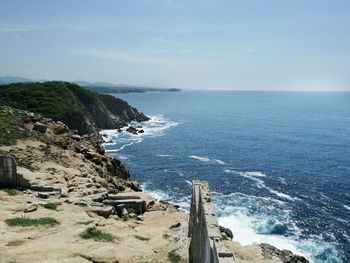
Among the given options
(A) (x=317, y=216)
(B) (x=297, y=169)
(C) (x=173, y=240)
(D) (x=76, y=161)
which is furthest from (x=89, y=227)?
(B) (x=297, y=169)

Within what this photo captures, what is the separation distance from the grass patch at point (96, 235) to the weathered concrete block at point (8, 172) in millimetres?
11787

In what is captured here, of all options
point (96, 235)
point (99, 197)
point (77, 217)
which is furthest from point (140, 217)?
point (96, 235)

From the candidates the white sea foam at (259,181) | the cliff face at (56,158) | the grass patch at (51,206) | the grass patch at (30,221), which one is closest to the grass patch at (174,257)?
the grass patch at (30,221)

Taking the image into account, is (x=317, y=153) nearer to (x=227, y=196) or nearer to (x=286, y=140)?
(x=286, y=140)

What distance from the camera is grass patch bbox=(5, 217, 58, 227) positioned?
2384 centimetres

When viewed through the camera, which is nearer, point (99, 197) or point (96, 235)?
point (96, 235)

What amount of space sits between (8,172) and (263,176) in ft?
158

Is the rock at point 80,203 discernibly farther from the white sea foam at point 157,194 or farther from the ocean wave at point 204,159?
the ocean wave at point 204,159

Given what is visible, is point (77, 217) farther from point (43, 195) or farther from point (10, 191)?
point (10, 191)

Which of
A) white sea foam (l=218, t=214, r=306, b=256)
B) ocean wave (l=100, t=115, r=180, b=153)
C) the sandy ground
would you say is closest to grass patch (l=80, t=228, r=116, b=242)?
the sandy ground

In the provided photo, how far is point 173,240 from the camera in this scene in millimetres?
27109

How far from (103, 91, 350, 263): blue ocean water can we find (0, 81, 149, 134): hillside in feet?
31.6

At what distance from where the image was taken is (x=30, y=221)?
963 inches

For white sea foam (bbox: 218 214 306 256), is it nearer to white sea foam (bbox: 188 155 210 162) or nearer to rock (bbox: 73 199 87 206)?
rock (bbox: 73 199 87 206)
